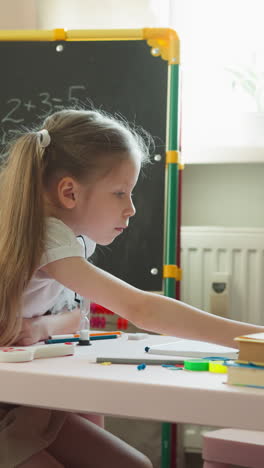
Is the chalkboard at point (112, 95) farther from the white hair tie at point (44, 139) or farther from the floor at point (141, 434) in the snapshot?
the white hair tie at point (44, 139)

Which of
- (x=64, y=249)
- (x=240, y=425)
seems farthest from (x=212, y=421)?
(x=64, y=249)

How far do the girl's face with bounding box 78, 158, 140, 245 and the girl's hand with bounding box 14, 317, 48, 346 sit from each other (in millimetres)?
189

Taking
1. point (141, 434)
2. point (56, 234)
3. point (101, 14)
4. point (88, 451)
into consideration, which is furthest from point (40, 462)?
point (101, 14)

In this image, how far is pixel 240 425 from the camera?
0.60m

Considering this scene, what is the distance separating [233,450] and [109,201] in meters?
0.45

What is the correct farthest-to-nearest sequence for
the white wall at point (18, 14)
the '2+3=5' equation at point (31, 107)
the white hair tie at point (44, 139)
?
the white wall at point (18, 14) < the '2+3=5' equation at point (31, 107) < the white hair tie at point (44, 139)

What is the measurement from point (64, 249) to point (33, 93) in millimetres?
1339

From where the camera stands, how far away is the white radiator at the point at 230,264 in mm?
2211

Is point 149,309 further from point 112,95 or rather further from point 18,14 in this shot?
point 18,14

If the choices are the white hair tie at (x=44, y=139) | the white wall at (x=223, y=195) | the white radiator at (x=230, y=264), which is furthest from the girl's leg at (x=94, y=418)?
the white wall at (x=223, y=195)

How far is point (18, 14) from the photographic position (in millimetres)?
2400

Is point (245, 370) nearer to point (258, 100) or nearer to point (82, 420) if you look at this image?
point (82, 420)

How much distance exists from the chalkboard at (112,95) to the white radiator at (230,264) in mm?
189

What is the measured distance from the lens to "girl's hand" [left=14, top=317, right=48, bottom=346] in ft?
3.41
